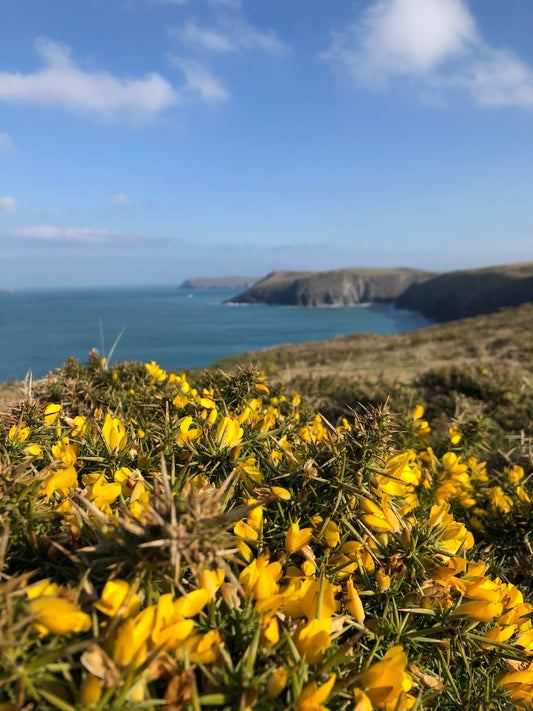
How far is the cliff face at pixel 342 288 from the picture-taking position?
9675 cm

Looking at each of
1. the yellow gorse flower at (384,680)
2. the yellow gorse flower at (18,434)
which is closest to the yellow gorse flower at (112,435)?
the yellow gorse flower at (18,434)

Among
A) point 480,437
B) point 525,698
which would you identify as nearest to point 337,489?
point 525,698

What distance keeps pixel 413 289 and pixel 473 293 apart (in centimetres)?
2174

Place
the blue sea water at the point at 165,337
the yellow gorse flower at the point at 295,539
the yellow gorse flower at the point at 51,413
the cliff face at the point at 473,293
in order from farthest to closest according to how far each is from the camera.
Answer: the cliff face at the point at 473,293, the blue sea water at the point at 165,337, the yellow gorse flower at the point at 51,413, the yellow gorse flower at the point at 295,539

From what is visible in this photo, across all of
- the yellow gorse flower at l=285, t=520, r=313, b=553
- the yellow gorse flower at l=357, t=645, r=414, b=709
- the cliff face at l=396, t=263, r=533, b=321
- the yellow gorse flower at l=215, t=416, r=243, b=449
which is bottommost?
the yellow gorse flower at l=357, t=645, r=414, b=709

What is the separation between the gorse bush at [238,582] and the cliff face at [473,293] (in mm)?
65315

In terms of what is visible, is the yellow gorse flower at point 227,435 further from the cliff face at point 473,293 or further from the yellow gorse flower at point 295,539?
the cliff face at point 473,293

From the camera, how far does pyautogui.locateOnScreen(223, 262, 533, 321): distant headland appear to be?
60.8 m

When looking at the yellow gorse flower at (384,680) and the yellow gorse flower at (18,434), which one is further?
the yellow gorse flower at (18,434)

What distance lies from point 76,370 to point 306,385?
4816 millimetres

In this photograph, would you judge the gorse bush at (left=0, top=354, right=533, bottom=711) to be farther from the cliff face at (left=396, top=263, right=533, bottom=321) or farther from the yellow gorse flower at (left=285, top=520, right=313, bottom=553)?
the cliff face at (left=396, top=263, right=533, bottom=321)

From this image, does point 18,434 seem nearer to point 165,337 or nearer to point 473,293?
point 165,337

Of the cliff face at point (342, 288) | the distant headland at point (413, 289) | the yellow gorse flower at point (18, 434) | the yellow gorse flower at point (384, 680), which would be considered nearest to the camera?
the yellow gorse flower at point (384, 680)

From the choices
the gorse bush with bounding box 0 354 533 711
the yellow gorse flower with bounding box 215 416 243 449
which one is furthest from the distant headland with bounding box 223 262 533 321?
the yellow gorse flower with bounding box 215 416 243 449
